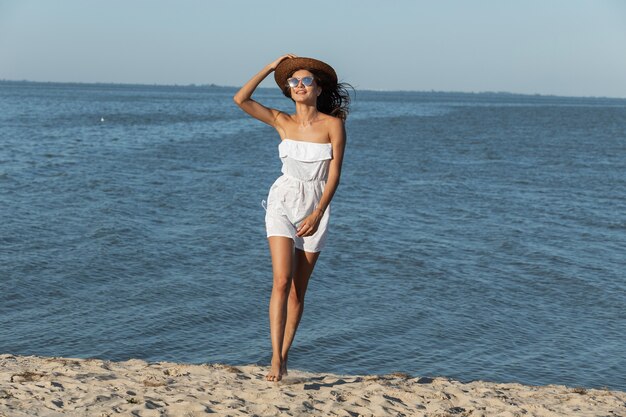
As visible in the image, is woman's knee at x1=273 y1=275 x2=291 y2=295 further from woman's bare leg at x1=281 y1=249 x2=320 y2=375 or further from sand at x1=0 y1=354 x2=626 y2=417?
sand at x1=0 y1=354 x2=626 y2=417

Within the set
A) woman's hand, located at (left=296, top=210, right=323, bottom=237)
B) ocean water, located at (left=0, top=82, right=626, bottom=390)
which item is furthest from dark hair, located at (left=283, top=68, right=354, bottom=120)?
ocean water, located at (left=0, top=82, right=626, bottom=390)

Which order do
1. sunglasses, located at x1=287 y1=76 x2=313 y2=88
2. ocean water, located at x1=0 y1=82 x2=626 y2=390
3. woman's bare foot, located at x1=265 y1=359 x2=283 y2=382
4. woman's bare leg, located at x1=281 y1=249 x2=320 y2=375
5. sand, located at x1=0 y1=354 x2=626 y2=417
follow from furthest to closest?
ocean water, located at x1=0 y1=82 x2=626 y2=390, woman's bare foot, located at x1=265 y1=359 x2=283 y2=382, woman's bare leg, located at x1=281 y1=249 x2=320 y2=375, sunglasses, located at x1=287 y1=76 x2=313 y2=88, sand, located at x1=0 y1=354 x2=626 y2=417

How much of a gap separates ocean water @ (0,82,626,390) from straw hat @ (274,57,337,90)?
4.13 meters

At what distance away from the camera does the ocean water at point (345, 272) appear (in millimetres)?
10117

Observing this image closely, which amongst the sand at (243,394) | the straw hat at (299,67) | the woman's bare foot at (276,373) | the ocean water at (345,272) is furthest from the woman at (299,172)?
the ocean water at (345,272)

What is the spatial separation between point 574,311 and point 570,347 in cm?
187

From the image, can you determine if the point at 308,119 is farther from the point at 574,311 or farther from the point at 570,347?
the point at 574,311

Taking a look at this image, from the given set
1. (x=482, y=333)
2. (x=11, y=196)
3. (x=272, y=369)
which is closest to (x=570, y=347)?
(x=482, y=333)

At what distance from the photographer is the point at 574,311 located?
12383 mm

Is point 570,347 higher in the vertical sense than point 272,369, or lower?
lower

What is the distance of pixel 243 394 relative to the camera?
6.19 meters

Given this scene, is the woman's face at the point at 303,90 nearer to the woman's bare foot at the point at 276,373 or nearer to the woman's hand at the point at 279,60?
the woman's hand at the point at 279,60

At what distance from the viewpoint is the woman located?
5.98 meters

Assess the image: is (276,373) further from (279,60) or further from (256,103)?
(279,60)
